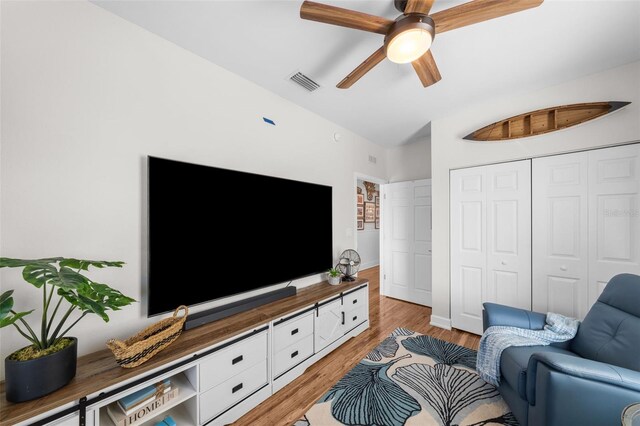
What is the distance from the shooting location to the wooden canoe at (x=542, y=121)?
209 centimetres

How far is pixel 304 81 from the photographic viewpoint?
219 cm

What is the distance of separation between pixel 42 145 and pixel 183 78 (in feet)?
3.17

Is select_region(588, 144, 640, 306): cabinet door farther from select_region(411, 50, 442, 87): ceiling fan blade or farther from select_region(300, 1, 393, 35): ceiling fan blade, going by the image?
select_region(300, 1, 393, 35): ceiling fan blade

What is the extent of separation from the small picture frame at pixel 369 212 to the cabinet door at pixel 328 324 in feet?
12.0

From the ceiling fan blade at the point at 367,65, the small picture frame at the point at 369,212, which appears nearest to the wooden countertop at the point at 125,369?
the ceiling fan blade at the point at 367,65

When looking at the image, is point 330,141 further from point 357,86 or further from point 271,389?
point 271,389

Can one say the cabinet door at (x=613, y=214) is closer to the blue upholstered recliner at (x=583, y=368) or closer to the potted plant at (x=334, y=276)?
the blue upholstered recliner at (x=583, y=368)

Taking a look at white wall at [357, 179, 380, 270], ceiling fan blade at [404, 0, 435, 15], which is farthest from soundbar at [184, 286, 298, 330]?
white wall at [357, 179, 380, 270]

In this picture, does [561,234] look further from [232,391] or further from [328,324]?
[232,391]

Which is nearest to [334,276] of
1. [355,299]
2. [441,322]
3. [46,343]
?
[355,299]

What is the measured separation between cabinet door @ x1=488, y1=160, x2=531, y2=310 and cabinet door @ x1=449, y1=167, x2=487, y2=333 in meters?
0.07

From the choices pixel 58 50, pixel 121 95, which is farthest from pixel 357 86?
pixel 58 50

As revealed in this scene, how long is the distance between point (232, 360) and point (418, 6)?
7.85ft

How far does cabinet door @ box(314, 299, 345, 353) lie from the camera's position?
87.0 inches
